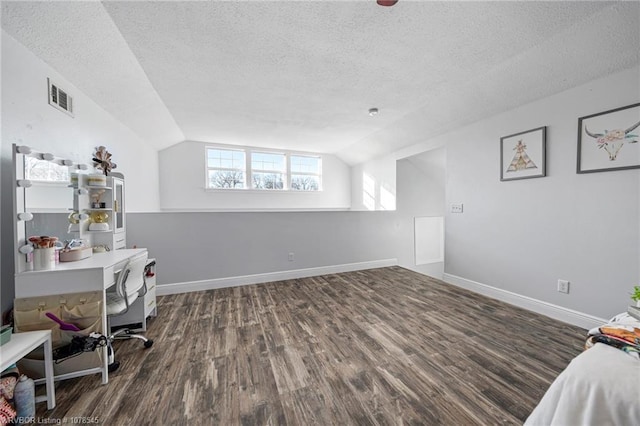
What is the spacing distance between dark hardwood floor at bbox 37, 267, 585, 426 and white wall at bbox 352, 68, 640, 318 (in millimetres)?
447

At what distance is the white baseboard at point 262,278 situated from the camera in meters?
3.29

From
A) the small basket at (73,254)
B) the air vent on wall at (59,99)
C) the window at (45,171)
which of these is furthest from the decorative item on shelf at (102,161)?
the small basket at (73,254)

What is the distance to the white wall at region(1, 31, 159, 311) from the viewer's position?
159 cm

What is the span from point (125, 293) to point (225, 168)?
13.5 feet

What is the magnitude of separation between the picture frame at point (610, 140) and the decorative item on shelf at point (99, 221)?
4.71 metres

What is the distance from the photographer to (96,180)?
7.38 ft

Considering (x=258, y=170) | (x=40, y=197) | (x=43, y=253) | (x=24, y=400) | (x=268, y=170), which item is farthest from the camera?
(x=268, y=170)

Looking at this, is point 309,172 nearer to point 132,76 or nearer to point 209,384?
point 132,76

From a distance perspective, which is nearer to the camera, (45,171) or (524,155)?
(45,171)

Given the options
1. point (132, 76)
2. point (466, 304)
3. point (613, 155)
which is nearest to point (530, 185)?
point (613, 155)

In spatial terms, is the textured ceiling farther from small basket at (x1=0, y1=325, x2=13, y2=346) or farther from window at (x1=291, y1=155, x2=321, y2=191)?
window at (x1=291, y1=155, x2=321, y2=191)

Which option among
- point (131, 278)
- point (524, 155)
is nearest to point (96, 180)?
point (131, 278)

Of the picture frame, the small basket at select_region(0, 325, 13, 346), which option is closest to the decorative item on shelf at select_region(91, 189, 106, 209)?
the small basket at select_region(0, 325, 13, 346)

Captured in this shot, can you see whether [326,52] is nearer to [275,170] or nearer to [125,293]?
[125,293]
